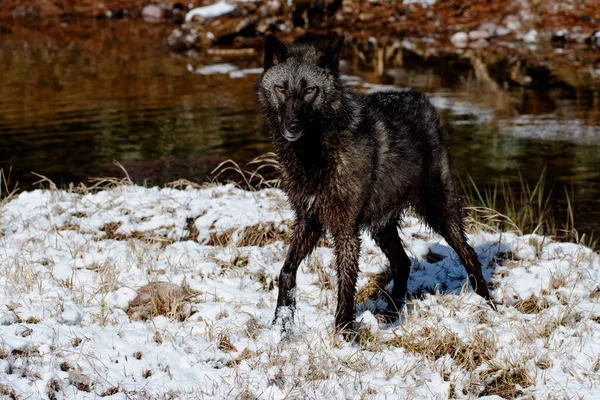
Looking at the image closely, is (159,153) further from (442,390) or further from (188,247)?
(442,390)

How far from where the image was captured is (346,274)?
5594 millimetres

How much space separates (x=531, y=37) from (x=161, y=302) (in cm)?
1928

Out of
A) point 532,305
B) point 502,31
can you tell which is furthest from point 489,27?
point 532,305

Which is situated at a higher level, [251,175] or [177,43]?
[177,43]

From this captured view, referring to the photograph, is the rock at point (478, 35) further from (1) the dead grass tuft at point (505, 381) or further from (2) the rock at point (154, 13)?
(1) the dead grass tuft at point (505, 381)

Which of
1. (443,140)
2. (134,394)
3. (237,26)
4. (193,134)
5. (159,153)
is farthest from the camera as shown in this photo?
(237,26)

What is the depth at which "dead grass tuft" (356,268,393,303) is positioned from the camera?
643 centimetres

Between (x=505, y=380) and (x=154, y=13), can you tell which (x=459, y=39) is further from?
(x=505, y=380)

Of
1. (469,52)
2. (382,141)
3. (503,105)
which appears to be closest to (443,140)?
(382,141)

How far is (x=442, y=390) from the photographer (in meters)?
4.89

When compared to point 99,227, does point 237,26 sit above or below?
above

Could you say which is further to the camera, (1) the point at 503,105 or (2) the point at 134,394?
(1) the point at 503,105

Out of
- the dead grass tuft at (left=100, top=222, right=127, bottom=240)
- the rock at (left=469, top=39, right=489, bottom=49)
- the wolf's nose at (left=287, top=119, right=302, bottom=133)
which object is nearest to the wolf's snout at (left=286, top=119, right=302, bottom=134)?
the wolf's nose at (left=287, top=119, right=302, bottom=133)

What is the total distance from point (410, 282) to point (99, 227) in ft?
10.2
